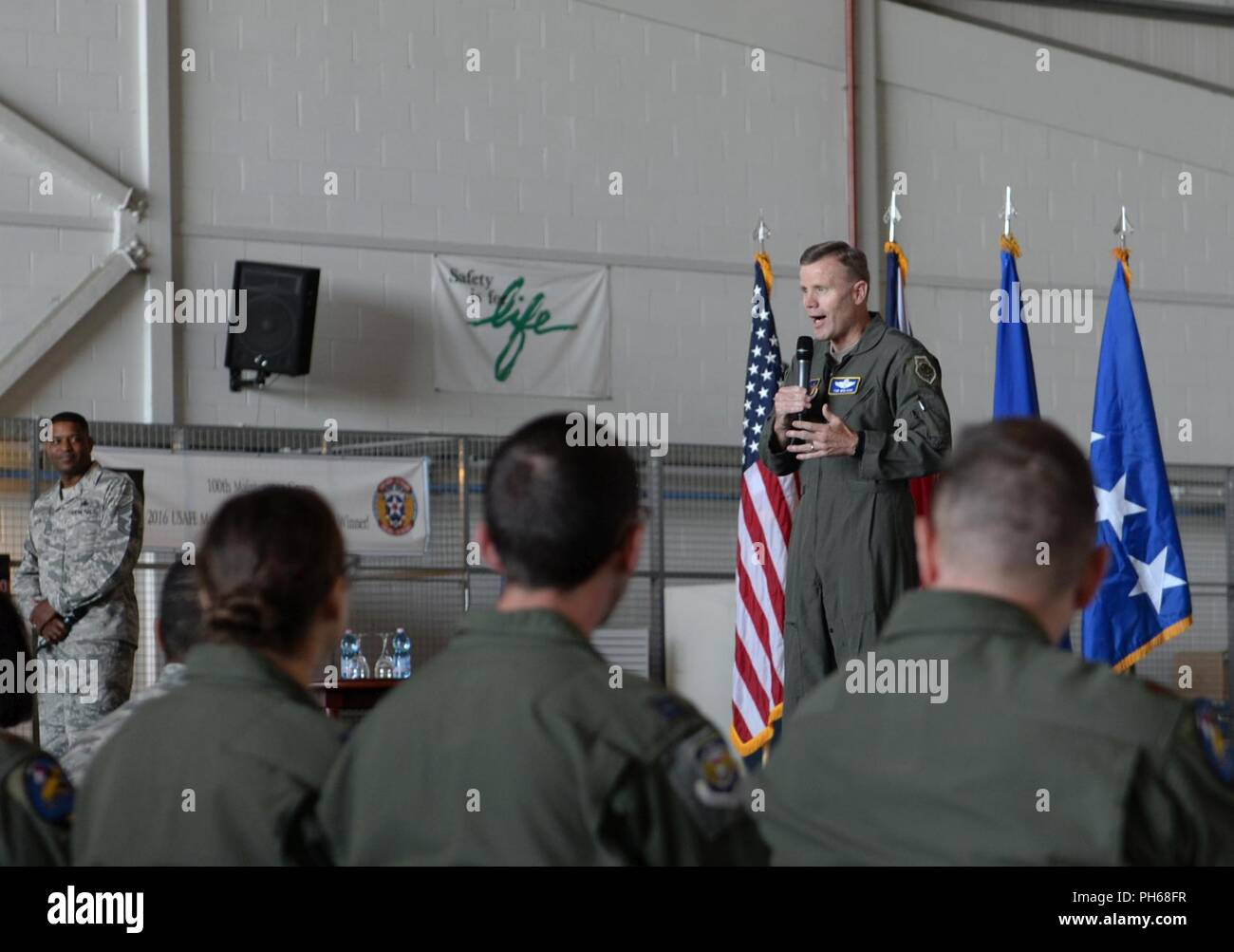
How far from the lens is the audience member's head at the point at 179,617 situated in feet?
9.55

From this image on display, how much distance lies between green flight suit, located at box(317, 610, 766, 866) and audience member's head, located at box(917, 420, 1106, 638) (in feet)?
1.01

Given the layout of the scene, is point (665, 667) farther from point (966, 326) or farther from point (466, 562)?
point (966, 326)

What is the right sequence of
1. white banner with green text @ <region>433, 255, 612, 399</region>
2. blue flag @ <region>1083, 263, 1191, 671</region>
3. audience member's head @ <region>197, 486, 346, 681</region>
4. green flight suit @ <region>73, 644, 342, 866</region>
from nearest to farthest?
green flight suit @ <region>73, 644, 342, 866</region> < audience member's head @ <region>197, 486, 346, 681</region> < blue flag @ <region>1083, 263, 1191, 671</region> < white banner with green text @ <region>433, 255, 612, 399</region>

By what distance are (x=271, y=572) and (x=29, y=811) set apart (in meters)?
0.41

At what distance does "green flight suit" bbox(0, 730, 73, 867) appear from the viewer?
1.94 metres

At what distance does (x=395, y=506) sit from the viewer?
25.2 ft

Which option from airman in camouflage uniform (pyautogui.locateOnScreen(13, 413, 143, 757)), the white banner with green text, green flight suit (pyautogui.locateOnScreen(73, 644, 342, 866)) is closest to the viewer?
green flight suit (pyautogui.locateOnScreen(73, 644, 342, 866))

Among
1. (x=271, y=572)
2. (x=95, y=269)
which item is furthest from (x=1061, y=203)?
(x=271, y=572)

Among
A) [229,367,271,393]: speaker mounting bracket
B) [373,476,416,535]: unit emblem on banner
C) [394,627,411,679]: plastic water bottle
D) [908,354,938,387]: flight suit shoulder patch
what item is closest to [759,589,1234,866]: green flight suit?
[908,354,938,387]: flight suit shoulder patch

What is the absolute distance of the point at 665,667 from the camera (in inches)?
324

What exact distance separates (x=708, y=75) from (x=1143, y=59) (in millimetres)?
3195

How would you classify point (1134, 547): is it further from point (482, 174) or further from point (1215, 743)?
point (1215, 743)

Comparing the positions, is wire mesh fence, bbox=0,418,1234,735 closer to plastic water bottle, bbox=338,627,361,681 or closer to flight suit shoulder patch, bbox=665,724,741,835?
plastic water bottle, bbox=338,627,361,681
